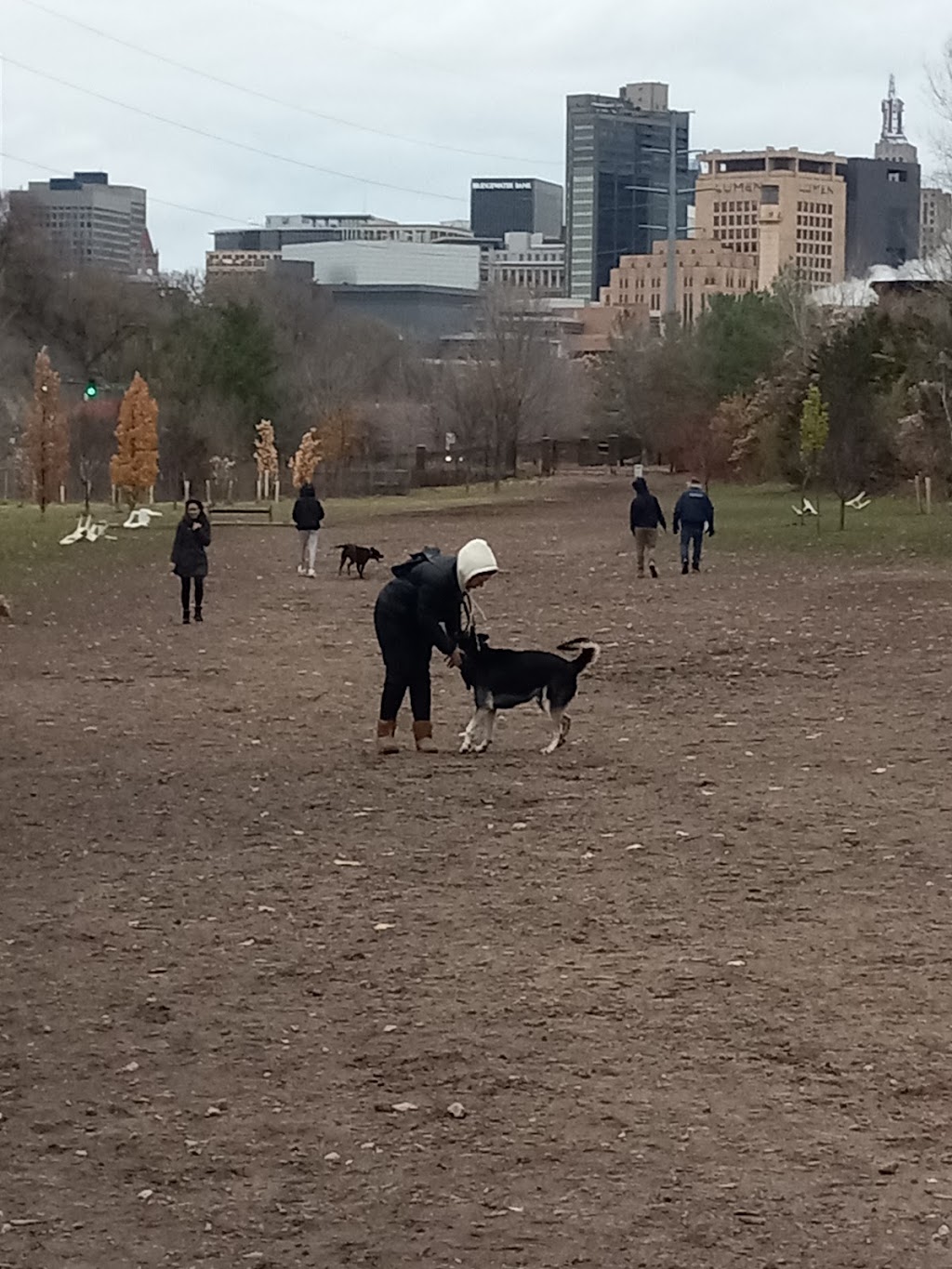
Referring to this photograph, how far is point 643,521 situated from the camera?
1222 inches

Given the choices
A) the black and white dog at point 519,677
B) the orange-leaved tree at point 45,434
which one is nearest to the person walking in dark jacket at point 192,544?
the black and white dog at point 519,677

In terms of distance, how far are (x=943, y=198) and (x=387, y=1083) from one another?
47.7 m

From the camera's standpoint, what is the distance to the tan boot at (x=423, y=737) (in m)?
13.9

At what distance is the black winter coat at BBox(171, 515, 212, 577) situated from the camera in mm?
23344

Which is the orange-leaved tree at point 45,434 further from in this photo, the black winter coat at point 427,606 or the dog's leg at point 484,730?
the black winter coat at point 427,606

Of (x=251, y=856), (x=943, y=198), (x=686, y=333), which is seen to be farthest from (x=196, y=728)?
(x=686, y=333)

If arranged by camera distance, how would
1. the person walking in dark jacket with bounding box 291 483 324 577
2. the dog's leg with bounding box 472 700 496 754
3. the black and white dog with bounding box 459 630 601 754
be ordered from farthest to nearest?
the person walking in dark jacket with bounding box 291 483 324 577, the dog's leg with bounding box 472 700 496 754, the black and white dog with bounding box 459 630 601 754

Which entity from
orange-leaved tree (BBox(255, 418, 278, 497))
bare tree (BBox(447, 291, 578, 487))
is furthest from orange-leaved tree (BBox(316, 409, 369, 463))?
bare tree (BBox(447, 291, 578, 487))

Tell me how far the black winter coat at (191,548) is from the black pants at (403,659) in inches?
394

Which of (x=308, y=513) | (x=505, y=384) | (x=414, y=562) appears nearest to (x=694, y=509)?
(x=308, y=513)

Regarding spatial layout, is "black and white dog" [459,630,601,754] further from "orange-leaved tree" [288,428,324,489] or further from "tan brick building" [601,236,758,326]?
"tan brick building" [601,236,758,326]

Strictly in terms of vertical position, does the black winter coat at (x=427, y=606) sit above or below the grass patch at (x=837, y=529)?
above

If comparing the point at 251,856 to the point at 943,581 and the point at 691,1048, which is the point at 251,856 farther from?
the point at 943,581

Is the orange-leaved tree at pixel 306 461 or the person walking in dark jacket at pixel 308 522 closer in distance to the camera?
the person walking in dark jacket at pixel 308 522
